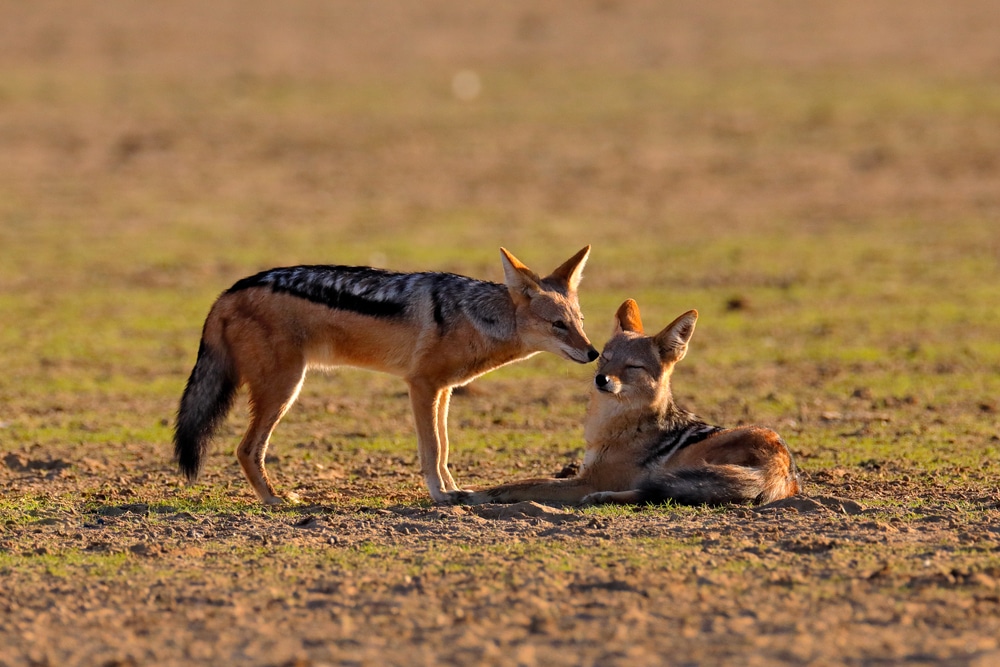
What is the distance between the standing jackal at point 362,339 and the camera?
8.18 m

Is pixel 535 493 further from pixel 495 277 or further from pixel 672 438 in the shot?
pixel 495 277

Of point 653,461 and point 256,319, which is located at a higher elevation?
point 256,319

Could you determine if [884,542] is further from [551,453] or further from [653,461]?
[551,453]

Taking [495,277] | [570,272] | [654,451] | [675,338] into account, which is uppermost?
[495,277]

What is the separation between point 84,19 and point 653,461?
31.6 metres

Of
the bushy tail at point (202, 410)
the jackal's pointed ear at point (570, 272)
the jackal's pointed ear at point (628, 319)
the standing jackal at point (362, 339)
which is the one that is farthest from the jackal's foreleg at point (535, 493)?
the bushy tail at point (202, 410)

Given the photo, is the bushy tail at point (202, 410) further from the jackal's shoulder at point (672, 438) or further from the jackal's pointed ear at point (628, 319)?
the jackal's shoulder at point (672, 438)

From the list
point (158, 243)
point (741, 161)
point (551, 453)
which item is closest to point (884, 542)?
point (551, 453)

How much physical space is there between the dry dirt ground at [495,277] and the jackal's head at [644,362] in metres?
0.79

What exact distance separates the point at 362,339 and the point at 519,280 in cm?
99

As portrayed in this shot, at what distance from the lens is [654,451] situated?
820 centimetres

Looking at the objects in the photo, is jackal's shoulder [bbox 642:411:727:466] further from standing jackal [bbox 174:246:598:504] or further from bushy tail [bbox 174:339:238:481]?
bushy tail [bbox 174:339:238:481]

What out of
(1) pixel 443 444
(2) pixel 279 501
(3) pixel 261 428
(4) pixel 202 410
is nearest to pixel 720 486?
(1) pixel 443 444

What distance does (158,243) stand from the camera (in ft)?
64.6
